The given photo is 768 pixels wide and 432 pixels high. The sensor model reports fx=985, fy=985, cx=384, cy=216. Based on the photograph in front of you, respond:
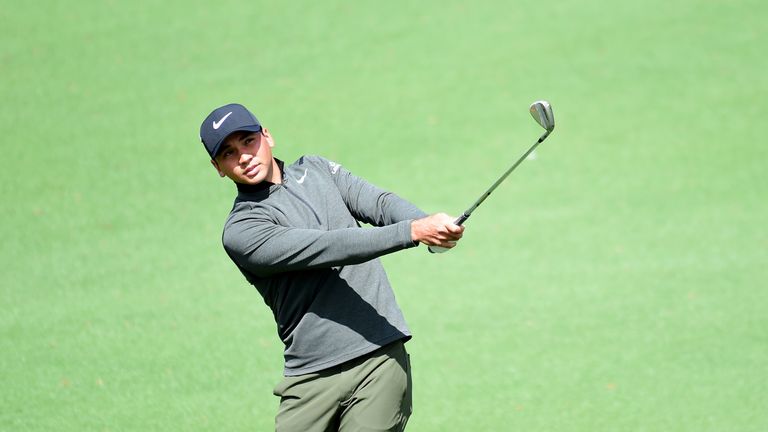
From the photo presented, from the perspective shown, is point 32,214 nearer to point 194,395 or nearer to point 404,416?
point 194,395

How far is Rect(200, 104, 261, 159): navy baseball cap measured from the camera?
11.1ft

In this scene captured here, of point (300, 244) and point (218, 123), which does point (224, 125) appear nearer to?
point (218, 123)

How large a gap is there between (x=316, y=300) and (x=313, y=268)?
0.61ft

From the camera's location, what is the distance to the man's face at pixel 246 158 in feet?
11.2

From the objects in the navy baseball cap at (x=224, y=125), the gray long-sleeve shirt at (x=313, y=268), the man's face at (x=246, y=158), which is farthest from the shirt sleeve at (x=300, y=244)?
the navy baseball cap at (x=224, y=125)

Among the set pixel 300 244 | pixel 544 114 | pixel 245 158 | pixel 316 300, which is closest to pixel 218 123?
pixel 245 158

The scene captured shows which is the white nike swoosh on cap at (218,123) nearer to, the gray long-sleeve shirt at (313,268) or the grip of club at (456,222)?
the gray long-sleeve shirt at (313,268)

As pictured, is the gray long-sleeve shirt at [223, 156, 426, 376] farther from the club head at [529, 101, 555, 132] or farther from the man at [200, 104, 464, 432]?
the club head at [529, 101, 555, 132]

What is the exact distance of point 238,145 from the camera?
3422 mm

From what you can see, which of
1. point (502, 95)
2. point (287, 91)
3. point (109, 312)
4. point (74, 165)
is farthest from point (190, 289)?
point (502, 95)

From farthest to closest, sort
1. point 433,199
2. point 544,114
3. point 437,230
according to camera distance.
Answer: point 433,199
point 544,114
point 437,230

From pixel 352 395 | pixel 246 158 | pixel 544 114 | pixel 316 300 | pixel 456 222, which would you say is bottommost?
pixel 352 395

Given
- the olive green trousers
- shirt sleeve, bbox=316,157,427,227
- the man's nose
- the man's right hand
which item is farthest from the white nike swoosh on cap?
the olive green trousers

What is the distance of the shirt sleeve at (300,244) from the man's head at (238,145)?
0.17 metres
